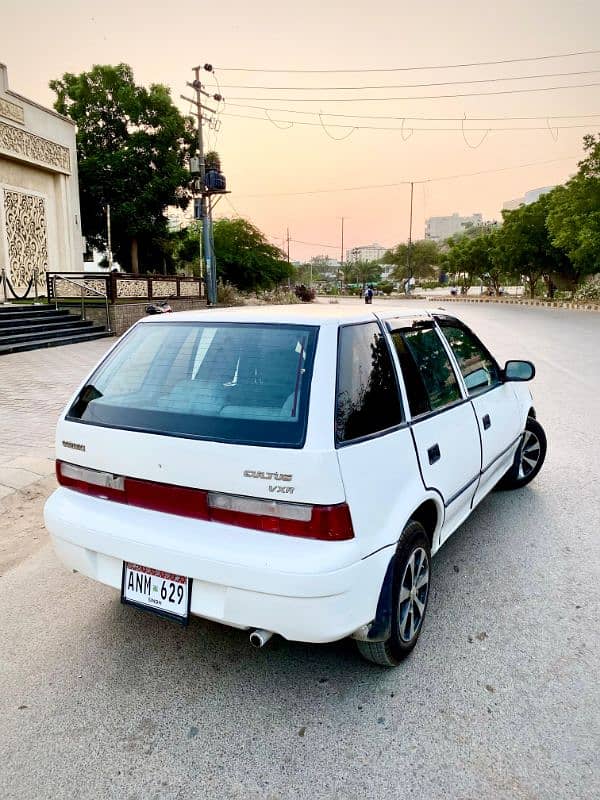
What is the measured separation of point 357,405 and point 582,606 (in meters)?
1.82

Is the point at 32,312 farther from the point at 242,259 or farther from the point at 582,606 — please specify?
the point at 242,259

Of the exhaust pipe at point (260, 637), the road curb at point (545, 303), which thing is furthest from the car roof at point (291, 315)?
the road curb at point (545, 303)

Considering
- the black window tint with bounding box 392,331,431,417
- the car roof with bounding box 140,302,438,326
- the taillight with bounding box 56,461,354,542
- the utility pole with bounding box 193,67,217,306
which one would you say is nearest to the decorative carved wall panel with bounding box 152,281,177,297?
the utility pole with bounding box 193,67,217,306

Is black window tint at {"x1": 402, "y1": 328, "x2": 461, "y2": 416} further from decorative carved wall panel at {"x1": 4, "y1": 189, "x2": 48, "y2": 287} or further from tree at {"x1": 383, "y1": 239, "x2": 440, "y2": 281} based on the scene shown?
tree at {"x1": 383, "y1": 239, "x2": 440, "y2": 281}

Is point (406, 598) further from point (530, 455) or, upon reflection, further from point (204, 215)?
point (204, 215)

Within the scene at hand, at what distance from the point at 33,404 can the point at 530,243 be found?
38.0 meters

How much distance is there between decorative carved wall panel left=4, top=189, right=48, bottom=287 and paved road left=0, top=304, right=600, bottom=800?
1965cm

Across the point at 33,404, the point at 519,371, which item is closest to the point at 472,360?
the point at 519,371

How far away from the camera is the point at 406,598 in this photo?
256 centimetres

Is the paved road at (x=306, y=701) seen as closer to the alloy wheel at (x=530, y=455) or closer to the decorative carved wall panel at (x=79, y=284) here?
the alloy wheel at (x=530, y=455)

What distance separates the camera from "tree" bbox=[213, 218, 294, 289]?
36.1m

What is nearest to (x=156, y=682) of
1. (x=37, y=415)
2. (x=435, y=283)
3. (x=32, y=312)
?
(x=37, y=415)

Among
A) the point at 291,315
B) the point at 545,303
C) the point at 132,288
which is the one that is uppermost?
the point at 132,288

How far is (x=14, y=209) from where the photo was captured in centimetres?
2008
